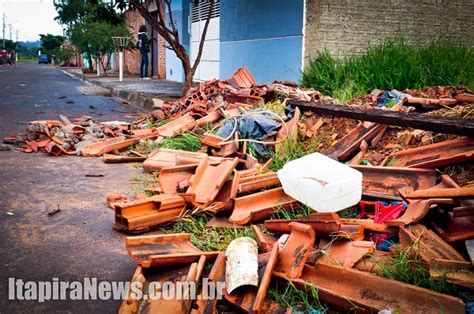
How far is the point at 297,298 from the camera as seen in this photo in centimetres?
208

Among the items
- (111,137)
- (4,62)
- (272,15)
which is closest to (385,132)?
(111,137)

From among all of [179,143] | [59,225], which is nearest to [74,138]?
[179,143]

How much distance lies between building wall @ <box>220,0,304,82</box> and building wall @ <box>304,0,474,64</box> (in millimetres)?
322

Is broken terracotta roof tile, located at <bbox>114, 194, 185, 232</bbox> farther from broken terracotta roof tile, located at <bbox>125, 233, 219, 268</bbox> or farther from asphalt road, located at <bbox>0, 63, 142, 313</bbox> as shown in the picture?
broken terracotta roof tile, located at <bbox>125, 233, 219, 268</bbox>

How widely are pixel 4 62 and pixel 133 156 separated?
47.8 m

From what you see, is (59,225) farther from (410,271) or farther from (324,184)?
(410,271)

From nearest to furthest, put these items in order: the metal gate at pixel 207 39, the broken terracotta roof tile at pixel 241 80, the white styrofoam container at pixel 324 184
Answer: the white styrofoam container at pixel 324 184
the broken terracotta roof tile at pixel 241 80
the metal gate at pixel 207 39

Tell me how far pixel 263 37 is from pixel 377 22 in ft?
7.83

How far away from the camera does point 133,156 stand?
5109mm

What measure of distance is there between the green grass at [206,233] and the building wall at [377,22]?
5944mm

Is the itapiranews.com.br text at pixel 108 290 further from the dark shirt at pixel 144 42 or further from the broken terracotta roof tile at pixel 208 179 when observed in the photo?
the dark shirt at pixel 144 42

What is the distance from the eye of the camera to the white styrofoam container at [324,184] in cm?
261

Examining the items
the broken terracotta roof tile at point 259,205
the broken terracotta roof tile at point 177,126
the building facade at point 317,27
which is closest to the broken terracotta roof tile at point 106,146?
the broken terracotta roof tile at point 177,126

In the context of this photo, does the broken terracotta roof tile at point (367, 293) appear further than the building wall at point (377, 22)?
No
